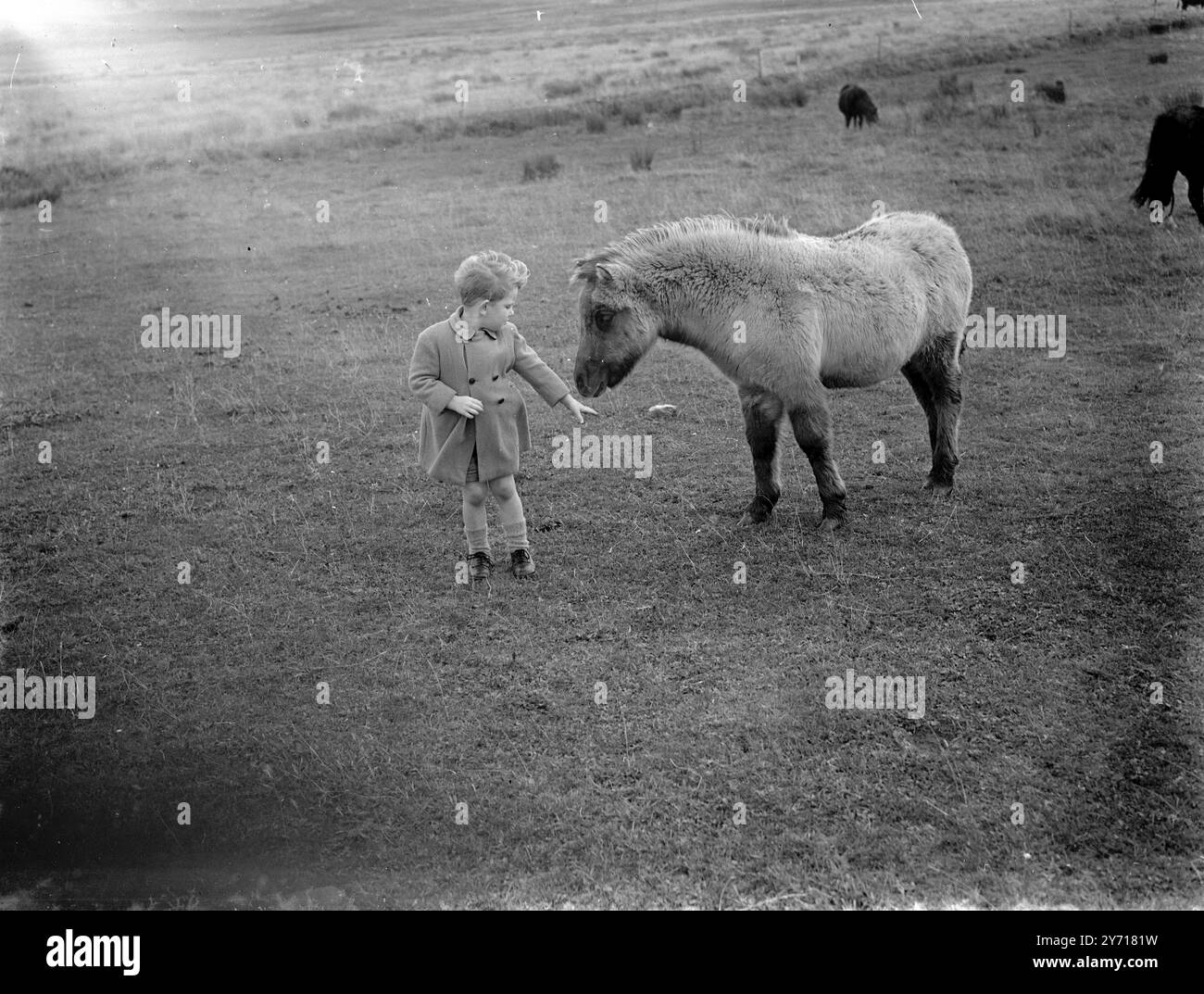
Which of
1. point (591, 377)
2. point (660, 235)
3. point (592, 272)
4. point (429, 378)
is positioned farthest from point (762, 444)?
point (429, 378)

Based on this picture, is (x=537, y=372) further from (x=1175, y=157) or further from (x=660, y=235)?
(x=1175, y=157)

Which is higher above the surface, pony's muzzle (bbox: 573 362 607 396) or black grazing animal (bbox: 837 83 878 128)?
black grazing animal (bbox: 837 83 878 128)

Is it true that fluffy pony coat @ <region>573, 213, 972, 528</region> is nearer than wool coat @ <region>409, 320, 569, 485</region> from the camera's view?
No

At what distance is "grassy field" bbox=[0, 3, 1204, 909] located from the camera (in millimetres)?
4184

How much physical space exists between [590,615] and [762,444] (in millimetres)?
1829

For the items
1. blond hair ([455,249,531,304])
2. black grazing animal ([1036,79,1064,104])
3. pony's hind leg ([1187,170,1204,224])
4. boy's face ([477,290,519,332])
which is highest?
black grazing animal ([1036,79,1064,104])

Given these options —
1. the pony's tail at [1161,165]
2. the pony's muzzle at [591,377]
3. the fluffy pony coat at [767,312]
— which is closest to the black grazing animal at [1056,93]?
the pony's tail at [1161,165]

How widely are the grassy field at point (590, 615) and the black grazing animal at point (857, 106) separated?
23.7 ft

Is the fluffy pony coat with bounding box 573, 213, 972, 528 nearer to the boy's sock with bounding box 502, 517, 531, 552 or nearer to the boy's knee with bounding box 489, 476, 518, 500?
the boy's knee with bounding box 489, 476, 518, 500

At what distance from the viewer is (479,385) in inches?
238

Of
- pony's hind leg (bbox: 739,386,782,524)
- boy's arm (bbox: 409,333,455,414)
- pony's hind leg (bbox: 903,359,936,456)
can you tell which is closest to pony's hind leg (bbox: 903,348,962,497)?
pony's hind leg (bbox: 903,359,936,456)

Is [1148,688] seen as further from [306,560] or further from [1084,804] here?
[306,560]

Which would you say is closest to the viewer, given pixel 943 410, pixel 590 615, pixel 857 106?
pixel 590 615

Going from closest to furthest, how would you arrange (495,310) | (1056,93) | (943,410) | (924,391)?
1. (495,310)
2. (943,410)
3. (924,391)
4. (1056,93)
